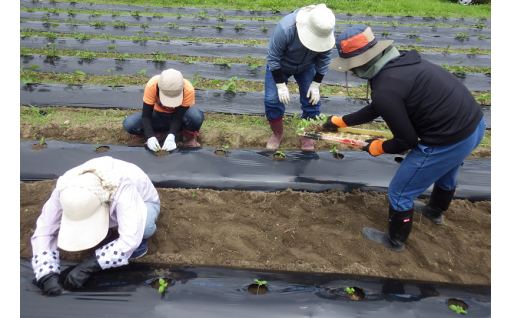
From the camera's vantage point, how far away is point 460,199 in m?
2.77

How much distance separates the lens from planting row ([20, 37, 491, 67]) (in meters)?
5.60

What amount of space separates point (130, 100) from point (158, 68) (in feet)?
3.46

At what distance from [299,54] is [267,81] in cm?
43

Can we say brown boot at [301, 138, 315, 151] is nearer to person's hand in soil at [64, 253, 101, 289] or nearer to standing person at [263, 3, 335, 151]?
standing person at [263, 3, 335, 151]

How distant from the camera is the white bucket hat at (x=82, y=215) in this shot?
1555 mm

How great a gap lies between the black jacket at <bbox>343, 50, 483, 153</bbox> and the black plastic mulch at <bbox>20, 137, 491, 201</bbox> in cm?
101

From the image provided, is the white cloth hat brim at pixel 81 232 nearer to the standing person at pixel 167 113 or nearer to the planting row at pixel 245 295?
the planting row at pixel 245 295

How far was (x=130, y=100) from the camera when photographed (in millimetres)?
4152

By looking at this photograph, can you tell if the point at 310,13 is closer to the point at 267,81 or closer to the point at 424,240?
the point at 267,81

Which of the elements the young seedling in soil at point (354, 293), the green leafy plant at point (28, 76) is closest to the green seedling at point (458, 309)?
the young seedling in soil at point (354, 293)

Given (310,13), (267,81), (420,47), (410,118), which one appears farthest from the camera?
(420,47)

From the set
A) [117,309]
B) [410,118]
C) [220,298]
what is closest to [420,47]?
[410,118]

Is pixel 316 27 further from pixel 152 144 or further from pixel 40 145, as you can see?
pixel 40 145

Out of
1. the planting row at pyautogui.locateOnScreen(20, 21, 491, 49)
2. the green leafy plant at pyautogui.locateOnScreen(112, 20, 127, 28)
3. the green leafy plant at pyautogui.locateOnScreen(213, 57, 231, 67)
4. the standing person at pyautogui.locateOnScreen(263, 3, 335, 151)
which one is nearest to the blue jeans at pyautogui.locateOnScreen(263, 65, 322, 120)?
the standing person at pyautogui.locateOnScreen(263, 3, 335, 151)
